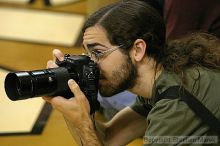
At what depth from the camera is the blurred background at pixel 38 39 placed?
2.02 meters

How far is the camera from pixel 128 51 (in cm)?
134

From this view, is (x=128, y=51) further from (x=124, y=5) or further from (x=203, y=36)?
(x=203, y=36)

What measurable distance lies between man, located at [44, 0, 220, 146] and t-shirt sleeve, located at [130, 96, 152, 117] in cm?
9

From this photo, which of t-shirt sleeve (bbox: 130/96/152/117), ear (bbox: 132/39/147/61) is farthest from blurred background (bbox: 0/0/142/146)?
ear (bbox: 132/39/147/61)

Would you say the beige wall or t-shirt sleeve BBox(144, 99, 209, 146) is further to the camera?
the beige wall

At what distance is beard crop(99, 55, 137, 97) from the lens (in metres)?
1.33

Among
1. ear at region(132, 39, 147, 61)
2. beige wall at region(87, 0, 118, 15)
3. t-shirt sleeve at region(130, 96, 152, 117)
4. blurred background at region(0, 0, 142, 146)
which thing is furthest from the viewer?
beige wall at region(87, 0, 118, 15)

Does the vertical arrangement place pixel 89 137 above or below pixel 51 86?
below

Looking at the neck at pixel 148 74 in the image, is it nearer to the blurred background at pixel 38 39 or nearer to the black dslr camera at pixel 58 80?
the black dslr camera at pixel 58 80

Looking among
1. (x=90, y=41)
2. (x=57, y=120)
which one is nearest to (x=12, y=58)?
(x=57, y=120)

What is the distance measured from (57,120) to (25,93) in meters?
0.92

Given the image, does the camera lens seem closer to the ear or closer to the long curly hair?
the ear

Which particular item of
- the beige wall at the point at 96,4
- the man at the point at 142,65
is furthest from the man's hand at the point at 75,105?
the beige wall at the point at 96,4

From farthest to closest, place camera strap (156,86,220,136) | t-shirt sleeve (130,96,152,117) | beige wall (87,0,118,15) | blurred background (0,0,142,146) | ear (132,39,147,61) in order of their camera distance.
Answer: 1. beige wall (87,0,118,15)
2. blurred background (0,0,142,146)
3. t-shirt sleeve (130,96,152,117)
4. ear (132,39,147,61)
5. camera strap (156,86,220,136)
